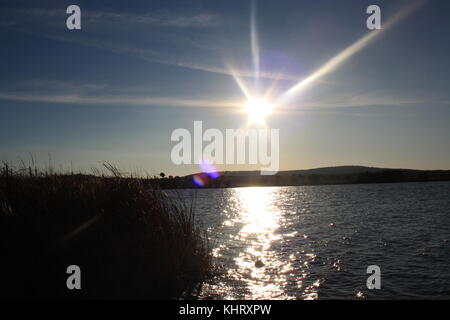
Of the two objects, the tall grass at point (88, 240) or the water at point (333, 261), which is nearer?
the tall grass at point (88, 240)

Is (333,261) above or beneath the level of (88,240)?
beneath

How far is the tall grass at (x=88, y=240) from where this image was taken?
34.9ft

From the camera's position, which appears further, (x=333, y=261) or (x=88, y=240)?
(x=333, y=261)

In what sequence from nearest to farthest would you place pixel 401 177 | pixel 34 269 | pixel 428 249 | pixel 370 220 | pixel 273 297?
pixel 34 269 → pixel 273 297 → pixel 428 249 → pixel 370 220 → pixel 401 177

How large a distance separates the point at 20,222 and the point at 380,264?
14958 mm

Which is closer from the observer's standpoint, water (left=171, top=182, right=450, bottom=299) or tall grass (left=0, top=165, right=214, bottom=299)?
tall grass (left=0, top=165, right=214, bottom=299)

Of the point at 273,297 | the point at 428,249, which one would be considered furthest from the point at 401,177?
the point at 273,297

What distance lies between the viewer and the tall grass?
10.6 m

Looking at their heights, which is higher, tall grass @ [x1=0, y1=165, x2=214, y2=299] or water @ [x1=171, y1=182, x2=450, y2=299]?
tall grass @ [x1=0, y1=165, x2=214, y2=299]

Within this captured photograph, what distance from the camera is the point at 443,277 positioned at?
50.5ft

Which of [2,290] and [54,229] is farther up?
[54,229]

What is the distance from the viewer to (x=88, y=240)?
11148mm

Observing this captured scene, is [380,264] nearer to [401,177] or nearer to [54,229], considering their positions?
[54,229]

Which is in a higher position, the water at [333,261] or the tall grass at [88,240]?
the tall grass at [88,240]
